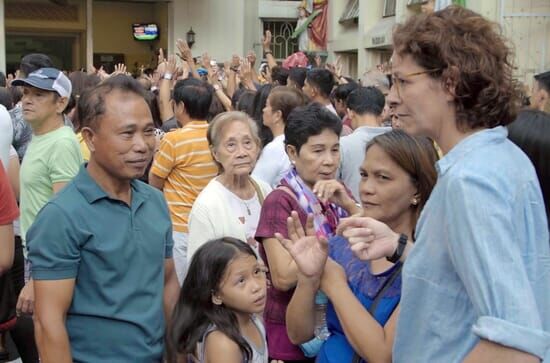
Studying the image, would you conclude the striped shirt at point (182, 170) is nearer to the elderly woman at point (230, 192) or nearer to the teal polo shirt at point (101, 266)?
the elderly woman at point (230, 192)

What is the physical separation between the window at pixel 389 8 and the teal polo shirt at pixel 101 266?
17928 millimetres

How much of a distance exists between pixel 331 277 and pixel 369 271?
0.19m

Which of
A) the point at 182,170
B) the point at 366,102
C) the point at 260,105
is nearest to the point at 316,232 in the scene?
the point at 182,170

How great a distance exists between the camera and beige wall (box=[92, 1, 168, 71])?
2233 cm

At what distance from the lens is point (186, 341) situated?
2.89 meters

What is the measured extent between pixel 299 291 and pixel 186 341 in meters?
0.58

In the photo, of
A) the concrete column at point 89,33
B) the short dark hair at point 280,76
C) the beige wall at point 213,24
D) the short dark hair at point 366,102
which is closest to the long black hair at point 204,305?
the short dark hair at point 366,102

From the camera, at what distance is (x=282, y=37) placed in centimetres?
2366

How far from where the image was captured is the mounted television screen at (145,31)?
71.9ft

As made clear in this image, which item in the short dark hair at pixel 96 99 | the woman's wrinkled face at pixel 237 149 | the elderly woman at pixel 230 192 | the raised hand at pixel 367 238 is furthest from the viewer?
the woman's wrinkled face at pixel 237 149

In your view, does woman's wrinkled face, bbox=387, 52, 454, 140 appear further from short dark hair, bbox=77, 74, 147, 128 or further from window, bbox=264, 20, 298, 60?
window, bbox=264, 20, 298, 60

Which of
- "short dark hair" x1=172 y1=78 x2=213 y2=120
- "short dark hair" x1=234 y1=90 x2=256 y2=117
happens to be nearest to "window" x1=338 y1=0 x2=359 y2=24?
"short dark hair" x1=234 y1=90 x2=256 y2=117

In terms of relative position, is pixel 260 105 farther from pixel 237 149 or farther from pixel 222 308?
pixel 222 308

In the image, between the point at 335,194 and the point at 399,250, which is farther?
the point at 335,194
